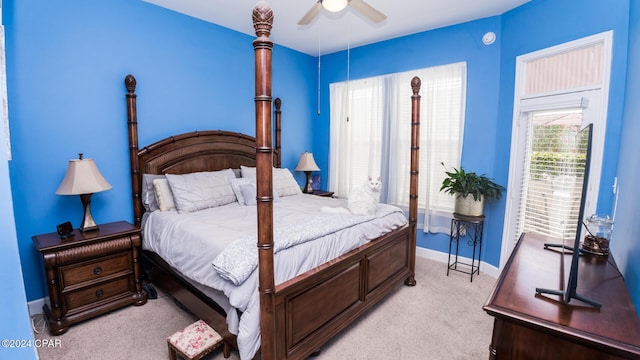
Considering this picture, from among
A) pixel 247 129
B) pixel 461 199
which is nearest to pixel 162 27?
pixel 247 129

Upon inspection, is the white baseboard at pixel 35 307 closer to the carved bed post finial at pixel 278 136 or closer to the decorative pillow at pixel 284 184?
the decorative pillow at pixel 284 184

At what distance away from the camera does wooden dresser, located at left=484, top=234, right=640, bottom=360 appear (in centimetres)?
103

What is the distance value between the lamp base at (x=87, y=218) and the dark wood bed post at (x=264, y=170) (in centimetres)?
190

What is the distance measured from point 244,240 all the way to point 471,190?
2.40 meters

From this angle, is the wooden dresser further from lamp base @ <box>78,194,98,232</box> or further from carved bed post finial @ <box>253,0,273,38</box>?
lamp base @ <box>78,194,98,232</box>

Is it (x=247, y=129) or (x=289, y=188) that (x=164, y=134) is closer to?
(x=247, y=129)

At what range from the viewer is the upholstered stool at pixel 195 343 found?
1.87 metres

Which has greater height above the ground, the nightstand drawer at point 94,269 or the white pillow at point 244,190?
the white pillow at point 244,190

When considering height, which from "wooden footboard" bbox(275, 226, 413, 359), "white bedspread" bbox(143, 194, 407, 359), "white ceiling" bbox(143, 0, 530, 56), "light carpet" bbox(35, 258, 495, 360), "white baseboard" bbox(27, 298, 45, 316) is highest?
"white ceiling" bbox(143, 0, 530, 56)

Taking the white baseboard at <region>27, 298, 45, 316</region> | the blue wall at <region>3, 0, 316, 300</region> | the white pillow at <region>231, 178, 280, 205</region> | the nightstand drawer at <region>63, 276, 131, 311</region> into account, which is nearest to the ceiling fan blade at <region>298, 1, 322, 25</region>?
the blue wall at <region>3, 0, 316, 300</region>

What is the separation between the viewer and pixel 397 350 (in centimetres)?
218

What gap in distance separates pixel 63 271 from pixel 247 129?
7.95 feet

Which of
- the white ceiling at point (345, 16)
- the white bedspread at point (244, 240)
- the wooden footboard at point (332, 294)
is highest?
the white ceiling at point (345, 16)

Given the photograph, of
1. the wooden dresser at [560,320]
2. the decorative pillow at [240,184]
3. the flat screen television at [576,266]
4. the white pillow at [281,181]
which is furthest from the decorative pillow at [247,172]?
the flat screen television at [576,266]
